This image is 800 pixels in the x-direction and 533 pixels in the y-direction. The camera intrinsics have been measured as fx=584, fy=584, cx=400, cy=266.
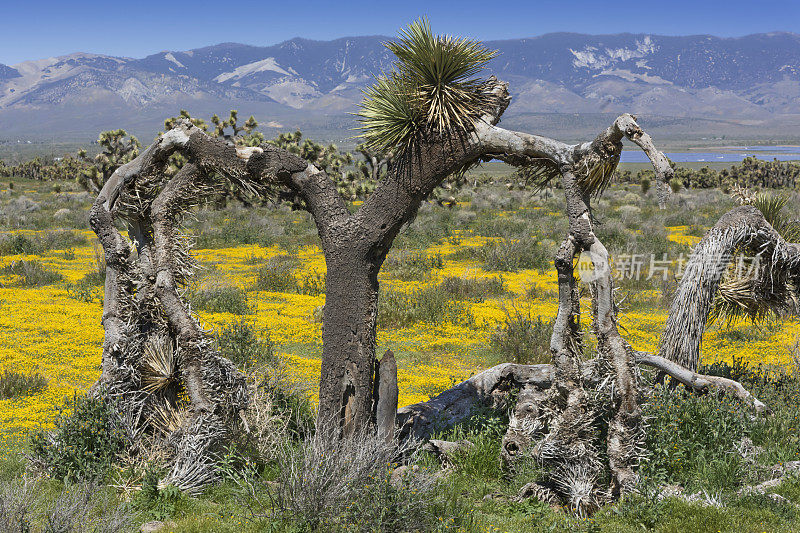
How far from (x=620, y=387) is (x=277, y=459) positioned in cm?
344

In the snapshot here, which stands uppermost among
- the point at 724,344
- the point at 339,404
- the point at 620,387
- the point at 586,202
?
the point at 586,202

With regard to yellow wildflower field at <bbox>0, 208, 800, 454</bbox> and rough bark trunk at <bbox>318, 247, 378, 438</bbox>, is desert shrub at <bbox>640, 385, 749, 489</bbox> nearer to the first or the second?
yellow wildflower field at <bbox>0, 208, 800, 454</bbox>

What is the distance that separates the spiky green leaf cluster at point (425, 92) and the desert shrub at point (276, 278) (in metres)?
11.4

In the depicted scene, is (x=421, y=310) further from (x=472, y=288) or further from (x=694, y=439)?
(x=694, y=439)

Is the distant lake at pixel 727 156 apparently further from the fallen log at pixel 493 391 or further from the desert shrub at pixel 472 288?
the fallen log at pixel 493 391

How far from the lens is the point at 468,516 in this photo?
5.21 metres

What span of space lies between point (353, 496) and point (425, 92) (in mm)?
3788

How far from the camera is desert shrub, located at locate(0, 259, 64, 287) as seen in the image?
17047 mm

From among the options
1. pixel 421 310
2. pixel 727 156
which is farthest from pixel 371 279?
pixel 727 156

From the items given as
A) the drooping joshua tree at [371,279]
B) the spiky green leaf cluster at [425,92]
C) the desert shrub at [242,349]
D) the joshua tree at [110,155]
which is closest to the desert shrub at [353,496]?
the drooping joshua tree at [371,279]

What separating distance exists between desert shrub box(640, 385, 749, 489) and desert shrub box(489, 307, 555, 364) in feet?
14.5

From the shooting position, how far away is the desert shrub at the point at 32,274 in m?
17.0

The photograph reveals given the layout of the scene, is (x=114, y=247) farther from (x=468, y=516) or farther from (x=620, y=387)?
(x=620, y=387)

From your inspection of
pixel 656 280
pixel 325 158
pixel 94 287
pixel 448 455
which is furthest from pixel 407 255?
pixel 325 158
